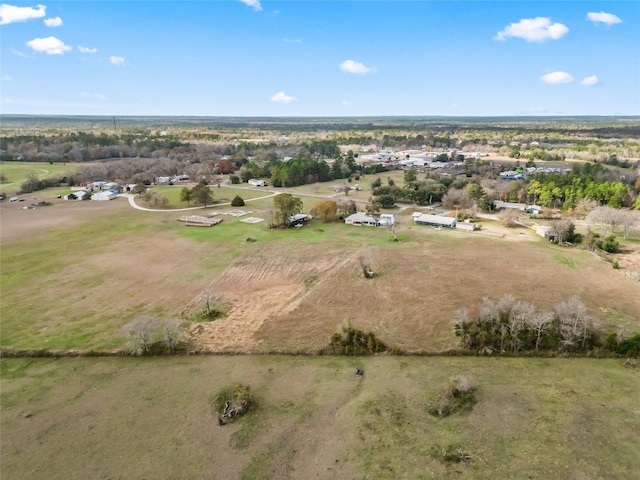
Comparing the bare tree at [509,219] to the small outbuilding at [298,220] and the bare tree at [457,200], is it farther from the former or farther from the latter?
the small outbuilding at [298,220]

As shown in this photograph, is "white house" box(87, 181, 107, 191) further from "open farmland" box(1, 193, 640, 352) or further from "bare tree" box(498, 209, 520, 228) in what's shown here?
"bare tree" box(498, 209, 520, 228)

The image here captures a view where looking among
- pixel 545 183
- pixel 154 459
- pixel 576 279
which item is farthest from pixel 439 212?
pixel 154 459

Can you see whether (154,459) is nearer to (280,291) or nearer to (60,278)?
(280,291)

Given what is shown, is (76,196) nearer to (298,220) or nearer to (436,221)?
(298,220)

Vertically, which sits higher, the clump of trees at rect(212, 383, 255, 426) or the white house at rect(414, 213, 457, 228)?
the white house at rect(414, 213, 457, 228)

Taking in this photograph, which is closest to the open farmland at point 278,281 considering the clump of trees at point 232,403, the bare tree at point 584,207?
the clump of trees at point 232,403

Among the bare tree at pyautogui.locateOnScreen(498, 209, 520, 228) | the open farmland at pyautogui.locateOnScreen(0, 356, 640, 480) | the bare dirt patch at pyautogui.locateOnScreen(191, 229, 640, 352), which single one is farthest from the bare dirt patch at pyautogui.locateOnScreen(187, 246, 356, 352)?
the bare tree at pyautogui.locateOnScreen(498, 209, 520, 228)

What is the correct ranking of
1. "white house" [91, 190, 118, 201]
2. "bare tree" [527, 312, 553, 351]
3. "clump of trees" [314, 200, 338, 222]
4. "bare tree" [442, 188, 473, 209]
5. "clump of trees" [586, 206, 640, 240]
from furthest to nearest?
"white house" [91, 190, 118, 201]
"bare tree" [442, 188, 473, 209]
"clump of trees" [314, 200, 338, 222]
"clump of trees" [586, 206, 640, 240]
"bare tree" [527, 312, 553, 351]
